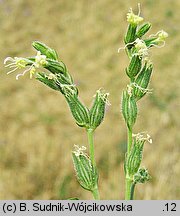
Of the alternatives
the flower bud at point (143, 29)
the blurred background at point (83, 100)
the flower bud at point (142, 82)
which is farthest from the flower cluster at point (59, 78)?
the blurred background at point (83, 100)

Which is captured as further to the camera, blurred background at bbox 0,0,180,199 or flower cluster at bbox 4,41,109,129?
blurred background at bbox 0,0,180,199

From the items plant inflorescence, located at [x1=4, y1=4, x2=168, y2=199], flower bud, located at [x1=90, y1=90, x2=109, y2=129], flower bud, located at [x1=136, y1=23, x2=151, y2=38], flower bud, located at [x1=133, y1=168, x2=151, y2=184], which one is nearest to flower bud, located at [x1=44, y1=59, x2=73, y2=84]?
plant inflorescence, located at [x1=4, y1=4, x2=168, y2=199]

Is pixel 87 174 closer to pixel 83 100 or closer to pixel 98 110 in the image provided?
pixel 98 110

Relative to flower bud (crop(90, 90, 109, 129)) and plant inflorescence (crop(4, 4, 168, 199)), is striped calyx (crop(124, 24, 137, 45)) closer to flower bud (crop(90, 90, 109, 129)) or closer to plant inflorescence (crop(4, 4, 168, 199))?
plant inflorescence (crop(4, 4, 168, 199))

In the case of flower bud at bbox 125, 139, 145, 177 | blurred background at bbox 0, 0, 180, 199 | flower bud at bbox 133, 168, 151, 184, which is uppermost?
blurred background at bbox 0, 0, 180, 199

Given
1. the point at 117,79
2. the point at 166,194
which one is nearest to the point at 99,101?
the point at 166,194

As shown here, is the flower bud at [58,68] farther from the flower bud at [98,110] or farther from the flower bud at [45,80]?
the flower bud at [98,110]
